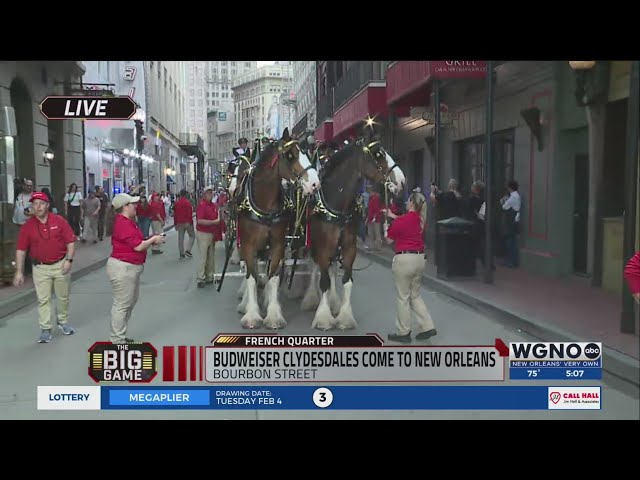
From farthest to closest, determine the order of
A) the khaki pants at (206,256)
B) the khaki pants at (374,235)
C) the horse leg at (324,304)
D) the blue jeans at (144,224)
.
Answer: the khaki pants at (206,256) → the blue jeans at (144,224) → the khaki pants at (374,235) → the horse leg at (324,304)

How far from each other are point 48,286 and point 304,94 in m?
2.72

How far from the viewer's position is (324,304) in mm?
4375

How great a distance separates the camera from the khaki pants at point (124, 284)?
4090mm

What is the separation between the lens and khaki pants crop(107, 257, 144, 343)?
13.4ft

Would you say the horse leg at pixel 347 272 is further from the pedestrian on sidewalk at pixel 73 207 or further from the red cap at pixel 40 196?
the red cap at pixel 40 196

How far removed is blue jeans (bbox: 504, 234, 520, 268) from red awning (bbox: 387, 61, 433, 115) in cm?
303

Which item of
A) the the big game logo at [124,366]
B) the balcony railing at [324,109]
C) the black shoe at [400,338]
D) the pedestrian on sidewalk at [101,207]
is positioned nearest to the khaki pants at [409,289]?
the black shoe at [400,338]

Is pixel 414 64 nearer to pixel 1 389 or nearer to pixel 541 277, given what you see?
pixel 1 389

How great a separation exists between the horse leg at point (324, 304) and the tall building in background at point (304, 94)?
1.03m

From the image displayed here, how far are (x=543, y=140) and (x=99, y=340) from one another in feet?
20.8

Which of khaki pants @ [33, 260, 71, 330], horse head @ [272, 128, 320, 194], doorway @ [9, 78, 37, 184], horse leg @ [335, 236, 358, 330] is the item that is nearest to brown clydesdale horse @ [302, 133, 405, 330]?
horse leg @ [335, 236, 358, 330]

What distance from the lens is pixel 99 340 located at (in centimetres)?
346
